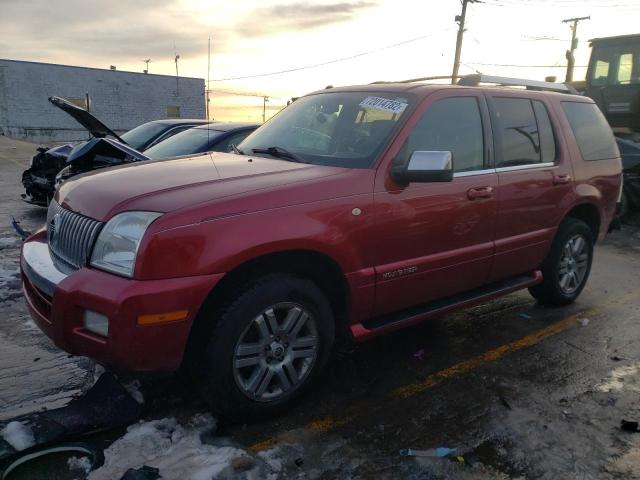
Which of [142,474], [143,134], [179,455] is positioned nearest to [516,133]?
[179,455]

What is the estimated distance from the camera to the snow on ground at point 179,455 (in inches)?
105

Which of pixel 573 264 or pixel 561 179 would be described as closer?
pixel 561 179

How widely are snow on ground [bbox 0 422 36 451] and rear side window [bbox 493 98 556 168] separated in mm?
3519

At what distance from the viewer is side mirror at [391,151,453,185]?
3.25 meters

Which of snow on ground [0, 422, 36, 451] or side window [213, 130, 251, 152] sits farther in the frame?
side window [213, 130, 251, 152]

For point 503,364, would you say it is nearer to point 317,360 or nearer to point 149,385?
point 317,360

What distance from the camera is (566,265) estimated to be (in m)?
5.12

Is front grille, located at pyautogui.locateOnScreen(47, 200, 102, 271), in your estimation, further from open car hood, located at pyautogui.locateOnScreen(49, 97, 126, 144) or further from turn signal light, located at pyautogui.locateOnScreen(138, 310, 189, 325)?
open car hood, located at pyautogui.locateOnScreen(49, 97, 126, 144)

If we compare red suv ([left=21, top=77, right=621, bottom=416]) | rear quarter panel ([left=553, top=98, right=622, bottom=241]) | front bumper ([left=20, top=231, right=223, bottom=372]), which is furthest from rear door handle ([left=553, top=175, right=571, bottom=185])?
front bumper ([left=20, top=231, right=223, bottom=372])

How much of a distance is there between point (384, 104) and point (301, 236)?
1.35 m

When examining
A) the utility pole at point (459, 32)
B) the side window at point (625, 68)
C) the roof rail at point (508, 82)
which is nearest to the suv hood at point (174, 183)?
the roof rail at point (508, 82)

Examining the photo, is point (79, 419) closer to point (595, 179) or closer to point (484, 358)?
point (484, 358)

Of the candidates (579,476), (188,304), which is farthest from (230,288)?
(579,476)

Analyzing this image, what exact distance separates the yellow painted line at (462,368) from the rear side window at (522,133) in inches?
56.1
